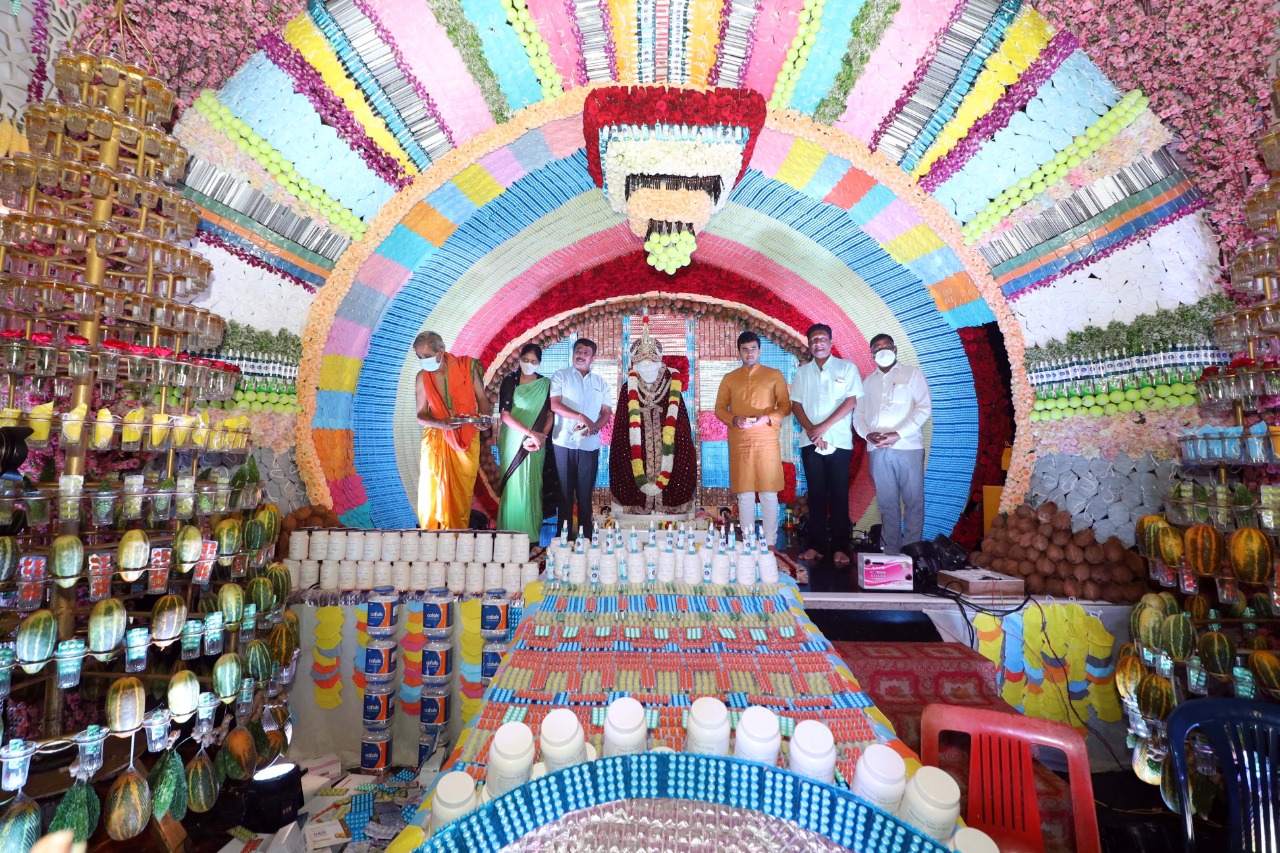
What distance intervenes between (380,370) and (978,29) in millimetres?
4195

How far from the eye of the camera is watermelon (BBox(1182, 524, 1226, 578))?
8.50ft

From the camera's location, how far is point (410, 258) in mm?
4480

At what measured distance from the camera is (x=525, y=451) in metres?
4.80

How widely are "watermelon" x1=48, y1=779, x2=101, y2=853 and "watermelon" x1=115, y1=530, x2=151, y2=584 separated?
58cm

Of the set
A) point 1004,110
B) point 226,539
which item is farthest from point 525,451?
point 1004,110

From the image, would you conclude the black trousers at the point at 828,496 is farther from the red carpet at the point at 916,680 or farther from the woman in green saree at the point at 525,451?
the woman in green saree at the point at 525,451

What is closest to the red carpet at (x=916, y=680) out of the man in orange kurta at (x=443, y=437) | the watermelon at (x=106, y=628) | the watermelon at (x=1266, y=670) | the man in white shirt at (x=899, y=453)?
the watermelon at (x=1266, y=670)

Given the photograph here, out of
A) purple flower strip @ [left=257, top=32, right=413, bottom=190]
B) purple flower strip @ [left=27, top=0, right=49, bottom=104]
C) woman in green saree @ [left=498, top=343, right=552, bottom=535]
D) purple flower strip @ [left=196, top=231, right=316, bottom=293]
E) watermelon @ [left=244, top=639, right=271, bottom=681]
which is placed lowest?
watermelon @ [left=244, top=639, right=271, bottom=681]

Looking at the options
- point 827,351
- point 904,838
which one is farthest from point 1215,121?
point 904,838

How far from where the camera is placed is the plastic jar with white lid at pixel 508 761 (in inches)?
38.7

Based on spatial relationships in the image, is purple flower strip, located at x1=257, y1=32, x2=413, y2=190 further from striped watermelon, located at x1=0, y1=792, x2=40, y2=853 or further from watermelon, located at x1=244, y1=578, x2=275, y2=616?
striped watermelon, located at x1=0, y1=792, x2=40, y2=853

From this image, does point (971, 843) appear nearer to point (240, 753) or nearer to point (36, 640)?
point (36, 640)

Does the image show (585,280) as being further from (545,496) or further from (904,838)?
(904,838)

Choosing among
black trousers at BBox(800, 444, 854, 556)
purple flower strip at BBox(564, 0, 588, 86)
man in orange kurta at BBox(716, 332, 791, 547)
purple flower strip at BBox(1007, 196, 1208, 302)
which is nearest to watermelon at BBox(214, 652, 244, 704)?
man in orange kurta at BBox(716, 332, 791, 547)
